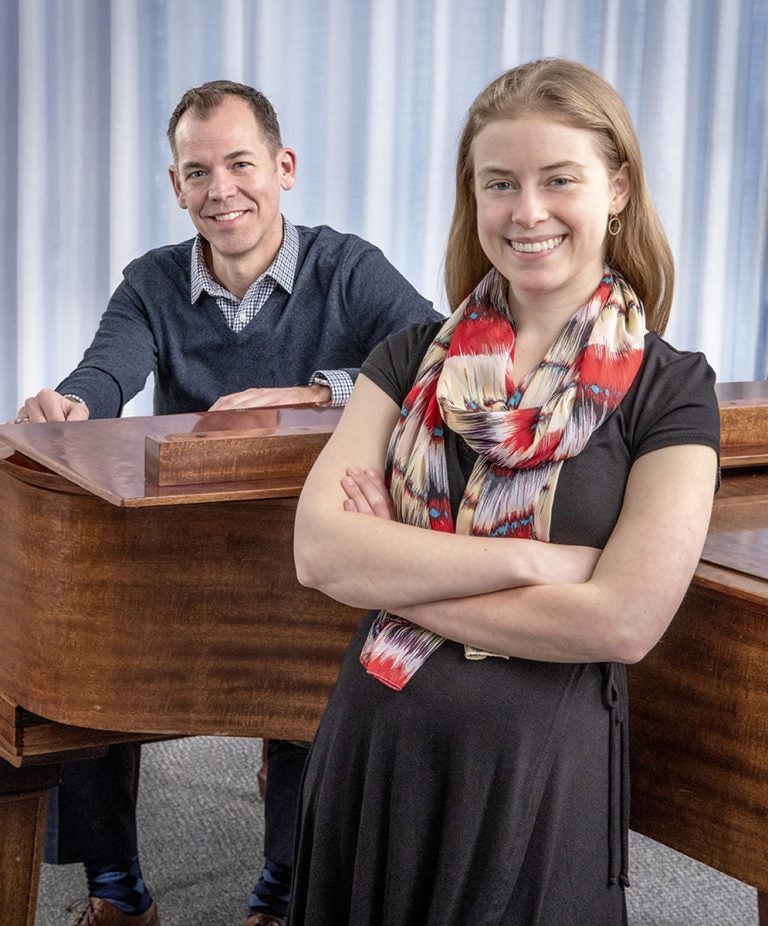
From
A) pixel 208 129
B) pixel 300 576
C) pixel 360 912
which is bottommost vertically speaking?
pixel 360 912

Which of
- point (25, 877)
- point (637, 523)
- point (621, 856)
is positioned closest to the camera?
point (637, 523)

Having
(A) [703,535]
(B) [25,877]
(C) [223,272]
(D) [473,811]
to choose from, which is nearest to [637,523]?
(A) [703,535]


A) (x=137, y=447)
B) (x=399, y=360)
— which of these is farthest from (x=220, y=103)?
(x=399, y=360)

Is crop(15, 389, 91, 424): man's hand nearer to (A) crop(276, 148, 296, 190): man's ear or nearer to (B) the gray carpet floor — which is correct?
(A) crop(276, 148, 296, 190): man's ear

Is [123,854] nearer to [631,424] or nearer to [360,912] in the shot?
[360,912]

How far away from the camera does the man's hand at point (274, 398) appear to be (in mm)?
1888

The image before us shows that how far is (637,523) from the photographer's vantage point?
121 cm

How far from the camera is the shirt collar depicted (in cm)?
236

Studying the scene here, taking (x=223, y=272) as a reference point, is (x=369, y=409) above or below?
below

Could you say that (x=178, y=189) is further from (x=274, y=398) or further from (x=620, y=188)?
(x=620, y=188)

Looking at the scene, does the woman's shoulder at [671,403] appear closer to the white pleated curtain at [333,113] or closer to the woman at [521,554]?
the woman at [521,554]

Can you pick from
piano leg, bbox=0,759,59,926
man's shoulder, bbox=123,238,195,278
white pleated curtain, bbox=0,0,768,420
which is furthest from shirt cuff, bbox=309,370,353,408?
white pleated curtain, bbox=0,0,768,420

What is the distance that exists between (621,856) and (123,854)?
3.83ft

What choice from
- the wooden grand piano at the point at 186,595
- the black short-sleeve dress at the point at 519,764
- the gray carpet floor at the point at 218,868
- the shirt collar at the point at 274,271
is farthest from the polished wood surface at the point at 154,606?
the gray carpet floor at the point at 218,868
